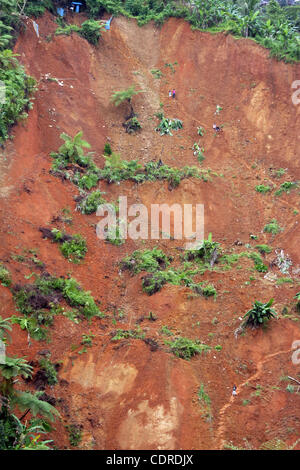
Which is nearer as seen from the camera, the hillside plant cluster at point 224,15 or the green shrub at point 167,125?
the green shrub at point 167,125

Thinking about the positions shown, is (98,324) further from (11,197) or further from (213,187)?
(213,187)

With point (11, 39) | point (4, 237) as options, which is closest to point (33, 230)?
point (4, 237)

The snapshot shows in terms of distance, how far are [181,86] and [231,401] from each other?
20227 millimetres

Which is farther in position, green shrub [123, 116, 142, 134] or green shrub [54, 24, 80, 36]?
green shrub [54, 24, 80, 36]

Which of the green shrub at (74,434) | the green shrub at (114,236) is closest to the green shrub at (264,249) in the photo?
the green shrub at (114,236)

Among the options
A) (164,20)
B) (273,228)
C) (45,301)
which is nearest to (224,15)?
(164,20)

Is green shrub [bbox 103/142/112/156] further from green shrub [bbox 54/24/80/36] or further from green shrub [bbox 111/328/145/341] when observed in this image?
green shrub [bbox 111/328/145/341]
